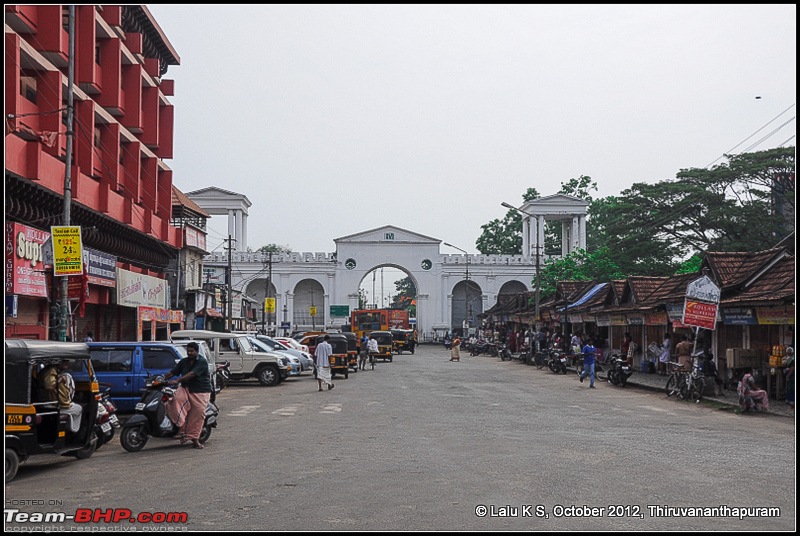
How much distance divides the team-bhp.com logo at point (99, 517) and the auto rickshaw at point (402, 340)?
53.6 meters

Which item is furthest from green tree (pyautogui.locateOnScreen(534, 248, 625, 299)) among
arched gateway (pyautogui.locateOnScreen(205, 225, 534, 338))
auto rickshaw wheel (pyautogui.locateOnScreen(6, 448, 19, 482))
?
auto rickshaw wheel (pyautogui.locateOnScreen(6, 448, 19, 482))

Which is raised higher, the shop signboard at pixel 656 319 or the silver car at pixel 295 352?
the shop signboard at pixel 656 319

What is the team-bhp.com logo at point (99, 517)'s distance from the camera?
796 centimetres

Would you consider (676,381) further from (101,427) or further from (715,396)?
(101,427)

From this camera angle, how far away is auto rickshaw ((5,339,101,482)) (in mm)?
10875

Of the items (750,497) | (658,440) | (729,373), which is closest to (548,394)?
(729,373)

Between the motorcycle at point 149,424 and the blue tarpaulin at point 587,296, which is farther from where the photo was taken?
the blue tarpaulin at point 587,296

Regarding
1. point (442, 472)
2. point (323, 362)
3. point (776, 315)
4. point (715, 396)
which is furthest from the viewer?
point (323, 362)

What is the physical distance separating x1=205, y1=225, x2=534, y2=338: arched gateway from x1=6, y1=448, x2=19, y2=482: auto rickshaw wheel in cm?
8108

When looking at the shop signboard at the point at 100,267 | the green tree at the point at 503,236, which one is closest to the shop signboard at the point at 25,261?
the shop signboard at the point at 100,267

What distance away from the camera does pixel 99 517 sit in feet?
26.7

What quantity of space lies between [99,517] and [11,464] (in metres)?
3.18

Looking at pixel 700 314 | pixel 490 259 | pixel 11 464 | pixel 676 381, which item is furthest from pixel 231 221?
pixel 11 464

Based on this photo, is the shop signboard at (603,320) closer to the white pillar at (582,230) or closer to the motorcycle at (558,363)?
the motorcycle at (558,363)
